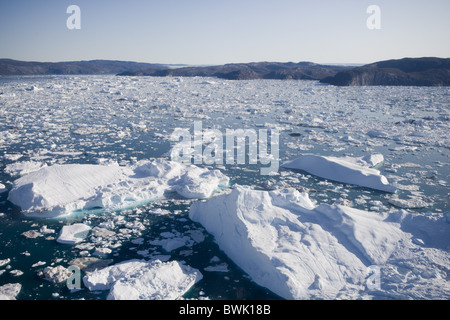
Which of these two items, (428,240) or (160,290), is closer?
(160,290)

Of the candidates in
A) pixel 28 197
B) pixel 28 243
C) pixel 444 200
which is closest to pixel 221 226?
pixel 28 243

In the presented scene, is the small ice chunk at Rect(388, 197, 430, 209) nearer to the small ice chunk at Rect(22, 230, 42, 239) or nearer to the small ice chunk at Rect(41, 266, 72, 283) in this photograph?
the small ice chunk at Rect(41, 266, 72, 283)

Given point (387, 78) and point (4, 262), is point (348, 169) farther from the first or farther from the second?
point (387, 78)

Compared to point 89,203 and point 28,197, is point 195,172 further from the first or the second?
point 28,197

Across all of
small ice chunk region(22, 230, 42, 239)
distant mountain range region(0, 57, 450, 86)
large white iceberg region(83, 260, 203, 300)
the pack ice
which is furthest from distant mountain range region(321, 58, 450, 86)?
small ice chunk region(22, 230, 42, 239)
